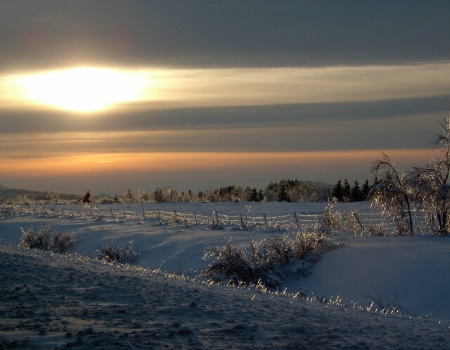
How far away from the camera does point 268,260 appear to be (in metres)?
26.2

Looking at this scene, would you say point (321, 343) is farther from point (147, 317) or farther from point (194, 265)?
point (194, 265)

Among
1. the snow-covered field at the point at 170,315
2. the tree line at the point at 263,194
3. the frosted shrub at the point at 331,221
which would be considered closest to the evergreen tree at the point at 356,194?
the tree line at the point at 263,194

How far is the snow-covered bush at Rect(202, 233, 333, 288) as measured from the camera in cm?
2508

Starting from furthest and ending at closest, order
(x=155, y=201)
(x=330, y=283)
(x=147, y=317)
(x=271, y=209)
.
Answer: (x=155, y=201) < (x=271, y=209) < (x=330, y=283) < (x=147, y=317)

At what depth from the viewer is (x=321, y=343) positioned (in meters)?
8.27

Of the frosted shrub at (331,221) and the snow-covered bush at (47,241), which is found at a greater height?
the frosted shrub at (331,221)

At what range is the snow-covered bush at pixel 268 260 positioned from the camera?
25.1 m

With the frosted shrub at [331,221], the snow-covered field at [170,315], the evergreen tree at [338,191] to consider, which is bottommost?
the snow-covered field at [170,315]

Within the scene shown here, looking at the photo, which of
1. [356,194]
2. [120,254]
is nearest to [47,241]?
[120,254]

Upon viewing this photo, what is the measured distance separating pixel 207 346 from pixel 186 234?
93.2 ft

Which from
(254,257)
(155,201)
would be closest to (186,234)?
(254,257)

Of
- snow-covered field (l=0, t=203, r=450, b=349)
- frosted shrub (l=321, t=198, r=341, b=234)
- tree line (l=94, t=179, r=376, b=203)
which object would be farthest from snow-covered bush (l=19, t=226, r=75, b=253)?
tree line (l=94, t=179, r=376, b=203)

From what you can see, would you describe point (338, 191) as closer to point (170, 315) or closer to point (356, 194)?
point (356, 194)

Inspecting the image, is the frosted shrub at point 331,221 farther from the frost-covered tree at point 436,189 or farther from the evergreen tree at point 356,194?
the evergreen tree at point 356,194
